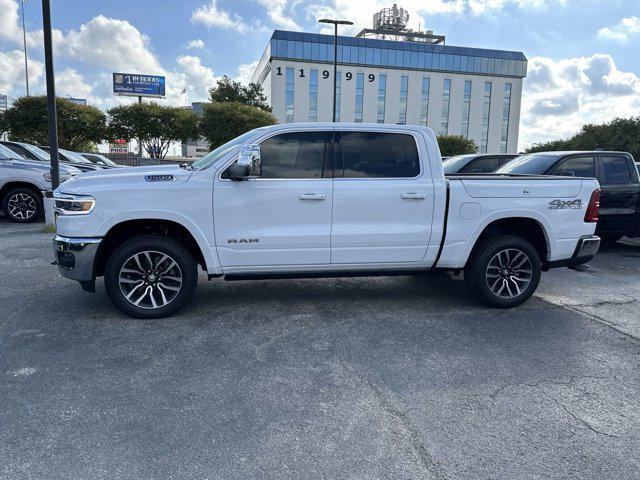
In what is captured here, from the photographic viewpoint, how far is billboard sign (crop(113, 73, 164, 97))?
196ft

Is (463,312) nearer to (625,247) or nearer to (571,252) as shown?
(571,252)

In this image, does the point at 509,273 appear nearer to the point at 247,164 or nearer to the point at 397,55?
the point at 247,164

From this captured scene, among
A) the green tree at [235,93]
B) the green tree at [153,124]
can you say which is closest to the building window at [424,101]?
the green tree at [235,93]

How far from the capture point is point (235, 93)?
4881 centimetres

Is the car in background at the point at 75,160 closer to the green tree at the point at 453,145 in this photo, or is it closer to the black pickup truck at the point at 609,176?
the black pickup truck at the point at 609,176

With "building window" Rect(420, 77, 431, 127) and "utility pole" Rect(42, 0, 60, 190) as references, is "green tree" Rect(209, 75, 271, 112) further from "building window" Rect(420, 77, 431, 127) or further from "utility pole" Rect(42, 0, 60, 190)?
"utility pole" Rect(42, 0, 60, 190)

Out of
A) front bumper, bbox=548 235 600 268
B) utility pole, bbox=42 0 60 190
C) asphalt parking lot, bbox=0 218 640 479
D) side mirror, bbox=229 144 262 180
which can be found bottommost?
asphalt parking lot, bbox=0 218 640 479

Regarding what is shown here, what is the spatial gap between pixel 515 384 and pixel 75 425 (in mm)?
3013

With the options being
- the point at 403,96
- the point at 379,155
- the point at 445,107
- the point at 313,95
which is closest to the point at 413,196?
the point at 379,155

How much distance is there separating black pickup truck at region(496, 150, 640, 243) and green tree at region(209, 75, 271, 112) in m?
42.4

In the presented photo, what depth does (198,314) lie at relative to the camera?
4992 millimetres

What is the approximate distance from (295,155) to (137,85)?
6231 centimetres


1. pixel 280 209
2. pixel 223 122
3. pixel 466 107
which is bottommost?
pixel 280 209

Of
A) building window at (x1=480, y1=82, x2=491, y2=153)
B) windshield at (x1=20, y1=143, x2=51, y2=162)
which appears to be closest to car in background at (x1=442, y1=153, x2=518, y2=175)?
windshield at (x1=20, y1=143, x2=51, y2=162)
